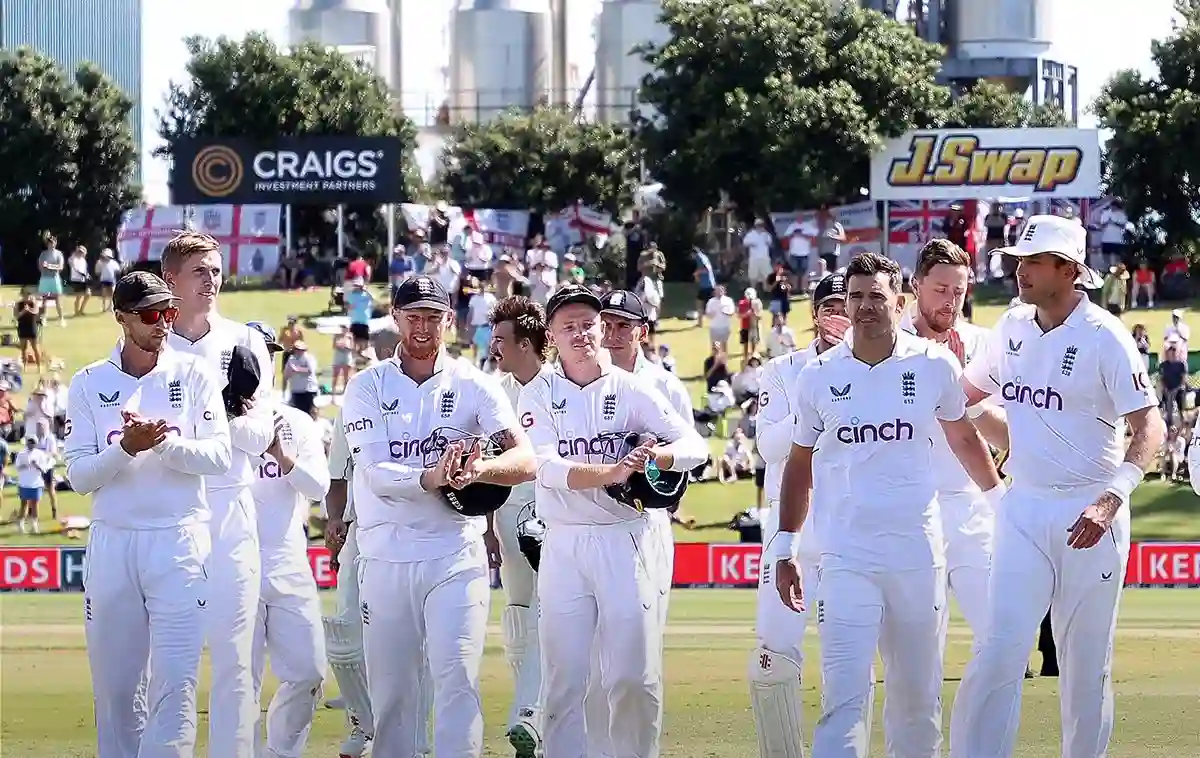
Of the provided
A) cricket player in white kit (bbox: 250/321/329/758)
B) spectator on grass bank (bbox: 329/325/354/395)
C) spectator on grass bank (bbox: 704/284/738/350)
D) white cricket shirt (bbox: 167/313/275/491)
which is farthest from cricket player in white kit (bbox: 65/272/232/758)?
spectator on grass bank (bbox: 704/284/738/350)

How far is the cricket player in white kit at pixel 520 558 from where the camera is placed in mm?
8766

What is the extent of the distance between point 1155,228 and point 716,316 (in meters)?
13.4

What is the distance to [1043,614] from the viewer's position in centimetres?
734

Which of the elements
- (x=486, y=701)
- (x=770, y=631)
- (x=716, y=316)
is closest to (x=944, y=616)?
(x=770, y=631)

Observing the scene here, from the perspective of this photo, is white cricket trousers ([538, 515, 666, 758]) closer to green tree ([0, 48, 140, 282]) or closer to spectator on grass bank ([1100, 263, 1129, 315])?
spectator on grass bank ([1100, 263, 1129, 315])

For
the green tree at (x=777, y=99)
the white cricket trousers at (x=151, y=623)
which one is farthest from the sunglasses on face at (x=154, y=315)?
the green tree at (x=777, y=99)

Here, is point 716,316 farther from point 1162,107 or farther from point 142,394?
point 142,394

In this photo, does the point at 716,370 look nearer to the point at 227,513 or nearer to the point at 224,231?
the point at 224,231

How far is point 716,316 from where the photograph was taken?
3014 centimetres

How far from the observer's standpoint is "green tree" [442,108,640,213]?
163 feet

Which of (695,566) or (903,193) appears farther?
(903,193)

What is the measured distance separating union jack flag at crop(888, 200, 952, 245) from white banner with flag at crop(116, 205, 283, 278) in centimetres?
1218

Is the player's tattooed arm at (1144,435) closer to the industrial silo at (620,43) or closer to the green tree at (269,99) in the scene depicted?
the green tree at (269,99)

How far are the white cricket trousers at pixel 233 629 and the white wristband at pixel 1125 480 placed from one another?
3.35 metres
